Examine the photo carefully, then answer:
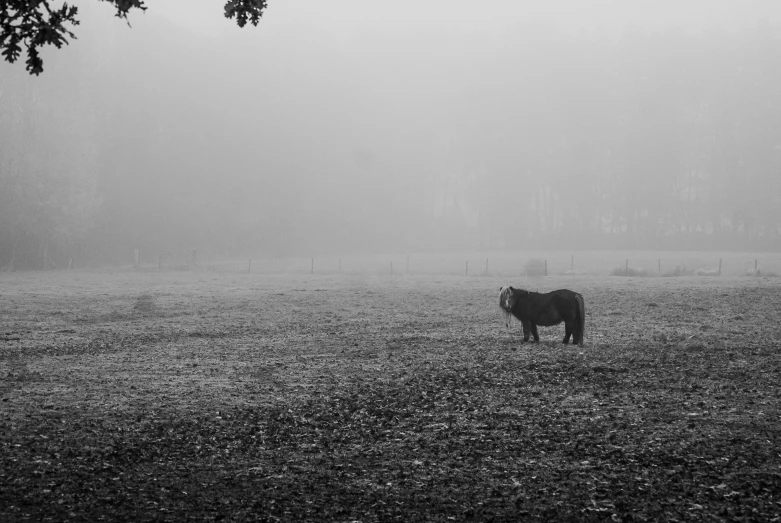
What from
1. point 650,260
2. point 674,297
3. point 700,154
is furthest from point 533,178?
point 674,297

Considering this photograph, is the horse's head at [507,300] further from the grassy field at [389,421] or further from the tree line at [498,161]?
the tree line at [498,161]

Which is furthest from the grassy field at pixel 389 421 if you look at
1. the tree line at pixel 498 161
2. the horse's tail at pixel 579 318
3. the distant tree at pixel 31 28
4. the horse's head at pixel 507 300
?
the tree line at pixel 498 161

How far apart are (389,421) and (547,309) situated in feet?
27.4

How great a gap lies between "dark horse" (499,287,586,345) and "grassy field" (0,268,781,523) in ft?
1.90

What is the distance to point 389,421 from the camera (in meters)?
10.6

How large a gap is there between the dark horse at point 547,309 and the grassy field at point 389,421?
58 cm

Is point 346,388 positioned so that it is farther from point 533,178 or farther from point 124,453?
point 533,178

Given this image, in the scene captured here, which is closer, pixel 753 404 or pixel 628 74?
pixel 753 404

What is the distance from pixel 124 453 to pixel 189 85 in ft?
311

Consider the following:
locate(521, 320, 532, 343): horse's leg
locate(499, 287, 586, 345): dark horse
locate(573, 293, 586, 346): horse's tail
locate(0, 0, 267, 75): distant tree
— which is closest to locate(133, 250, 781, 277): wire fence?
locate(521, 320, 532, 343): horse's leg

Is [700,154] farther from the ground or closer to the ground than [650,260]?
farther from the ground

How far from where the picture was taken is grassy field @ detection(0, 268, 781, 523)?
730cm

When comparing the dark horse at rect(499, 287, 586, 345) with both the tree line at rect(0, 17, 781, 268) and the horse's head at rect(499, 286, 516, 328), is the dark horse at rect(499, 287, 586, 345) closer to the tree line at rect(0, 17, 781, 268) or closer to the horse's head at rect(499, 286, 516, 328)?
the horse's head at rect(499, 286, 516, 328)

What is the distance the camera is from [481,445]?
9.33 metres
